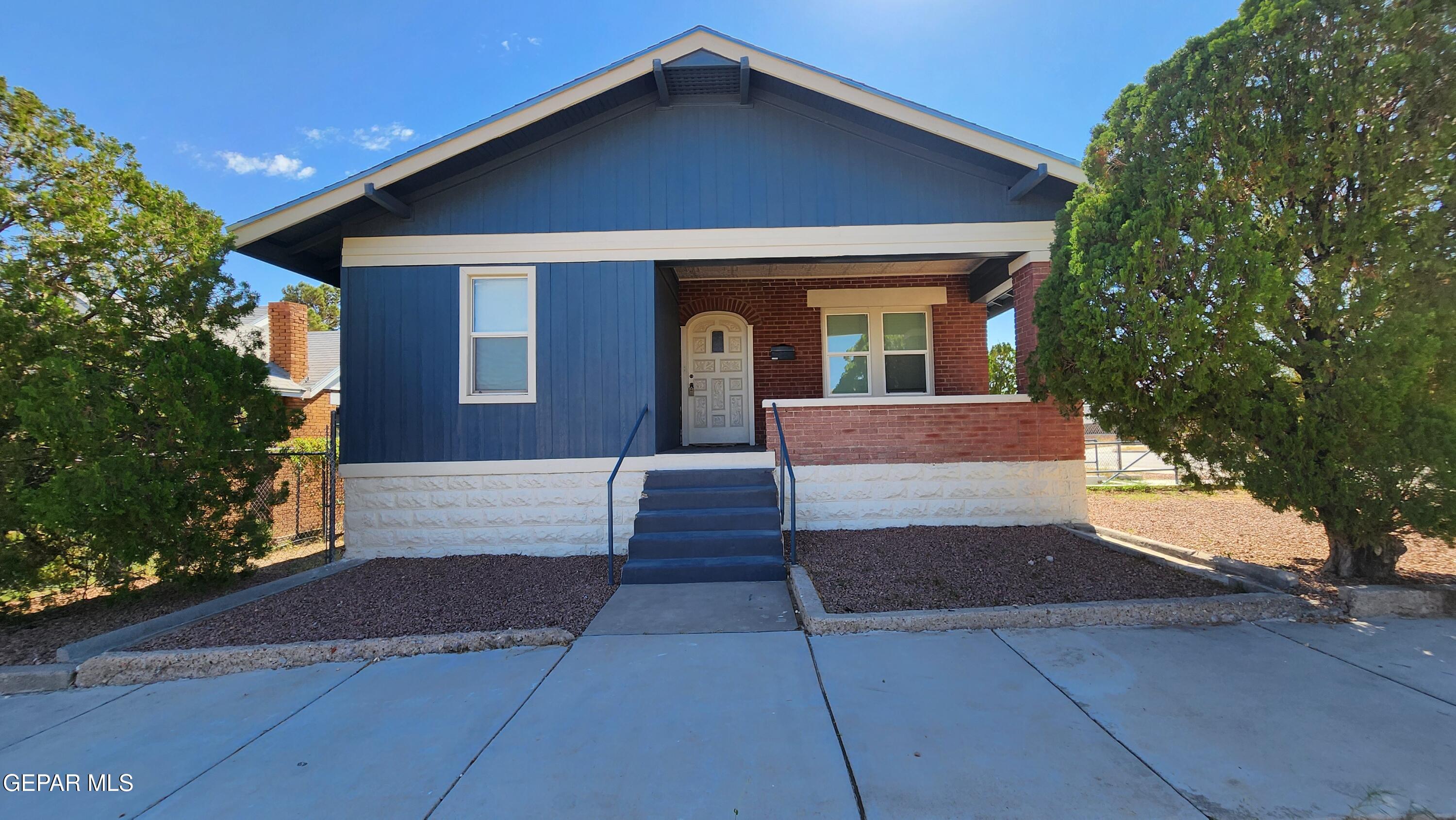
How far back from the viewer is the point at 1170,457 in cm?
500

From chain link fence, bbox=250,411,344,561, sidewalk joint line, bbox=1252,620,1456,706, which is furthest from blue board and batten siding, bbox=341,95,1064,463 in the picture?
sidewalk joint line, bbox=1252,620,1456,706

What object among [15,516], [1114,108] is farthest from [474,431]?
[1114,108]

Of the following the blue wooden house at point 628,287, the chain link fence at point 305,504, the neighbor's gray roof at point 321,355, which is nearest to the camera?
the blue wooden house at point 628,287

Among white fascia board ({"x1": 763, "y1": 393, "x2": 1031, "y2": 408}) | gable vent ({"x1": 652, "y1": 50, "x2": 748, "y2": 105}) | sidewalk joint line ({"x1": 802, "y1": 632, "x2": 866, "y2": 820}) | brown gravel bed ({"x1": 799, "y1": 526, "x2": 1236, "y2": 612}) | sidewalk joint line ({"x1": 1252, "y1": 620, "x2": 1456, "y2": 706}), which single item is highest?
gable vent ({"x1": 652, "y1": 50, "x2": 748, "y2": 105})

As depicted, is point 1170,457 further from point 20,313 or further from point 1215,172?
point 20,313

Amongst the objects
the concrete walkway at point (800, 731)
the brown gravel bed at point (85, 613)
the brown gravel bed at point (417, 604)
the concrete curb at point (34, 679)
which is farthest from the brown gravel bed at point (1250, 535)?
the brown gravel bed at point (85, 613)

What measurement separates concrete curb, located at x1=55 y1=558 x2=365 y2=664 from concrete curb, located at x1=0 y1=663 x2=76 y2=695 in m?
0.11

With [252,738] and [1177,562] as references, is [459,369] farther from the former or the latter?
[1177,562]

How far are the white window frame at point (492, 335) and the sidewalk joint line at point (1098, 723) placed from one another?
5.37 meters

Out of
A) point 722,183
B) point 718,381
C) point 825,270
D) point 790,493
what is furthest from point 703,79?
point 790,493

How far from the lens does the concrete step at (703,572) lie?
17.9 feet

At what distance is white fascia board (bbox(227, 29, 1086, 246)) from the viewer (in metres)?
6.46

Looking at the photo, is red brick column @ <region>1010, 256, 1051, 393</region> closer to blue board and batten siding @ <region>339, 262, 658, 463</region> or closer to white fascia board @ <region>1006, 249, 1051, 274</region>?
white fascia board @ <region>1006, 249, 1051, 274</region>

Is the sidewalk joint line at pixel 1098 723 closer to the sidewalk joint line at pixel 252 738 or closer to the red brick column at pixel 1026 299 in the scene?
the red brick column at pixel 1026 299
